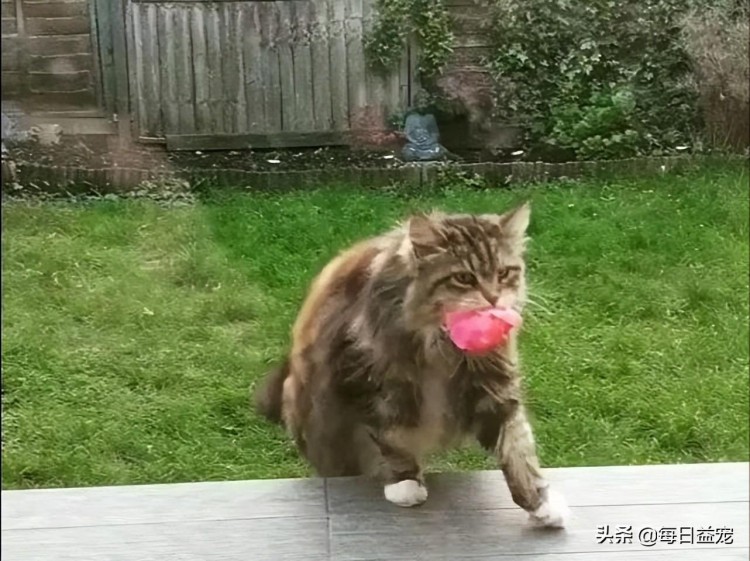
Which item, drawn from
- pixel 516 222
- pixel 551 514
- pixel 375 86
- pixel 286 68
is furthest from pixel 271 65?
pixel 551 514

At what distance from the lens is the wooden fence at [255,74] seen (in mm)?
1220

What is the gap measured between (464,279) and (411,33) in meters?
0.29

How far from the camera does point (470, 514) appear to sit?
1.36m

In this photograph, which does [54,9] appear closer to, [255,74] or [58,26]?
[58,26]

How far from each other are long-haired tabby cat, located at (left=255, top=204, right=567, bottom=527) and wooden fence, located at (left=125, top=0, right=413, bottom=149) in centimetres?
16

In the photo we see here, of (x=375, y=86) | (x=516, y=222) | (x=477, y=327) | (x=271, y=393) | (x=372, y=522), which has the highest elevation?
(x=375, y=86)

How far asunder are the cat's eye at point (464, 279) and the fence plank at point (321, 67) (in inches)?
9.2

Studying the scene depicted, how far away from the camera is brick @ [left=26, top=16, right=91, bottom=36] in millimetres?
1203

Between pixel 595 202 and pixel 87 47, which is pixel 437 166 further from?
pixel 87 47

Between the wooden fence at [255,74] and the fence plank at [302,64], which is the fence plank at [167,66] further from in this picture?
the fence plank at [302,64]

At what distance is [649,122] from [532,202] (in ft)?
0.56

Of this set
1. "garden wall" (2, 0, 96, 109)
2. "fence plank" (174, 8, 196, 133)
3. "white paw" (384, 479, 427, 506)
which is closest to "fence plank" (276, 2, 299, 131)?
"fence plank" (174, 8, 196, 133)

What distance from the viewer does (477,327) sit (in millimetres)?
1234

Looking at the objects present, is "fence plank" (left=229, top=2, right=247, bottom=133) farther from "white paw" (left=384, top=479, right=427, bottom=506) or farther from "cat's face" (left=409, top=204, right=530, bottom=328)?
"white paw" (left=384, top=479, right=427, bottom=506)
